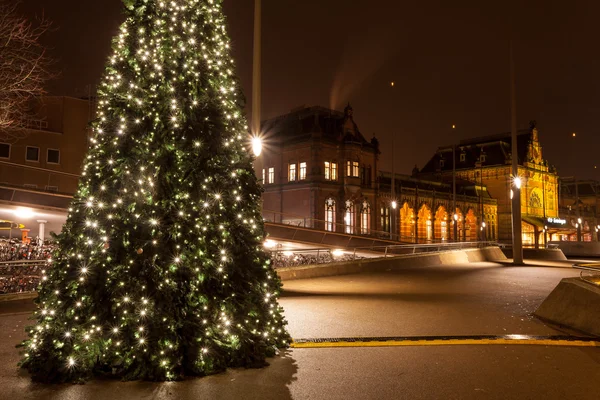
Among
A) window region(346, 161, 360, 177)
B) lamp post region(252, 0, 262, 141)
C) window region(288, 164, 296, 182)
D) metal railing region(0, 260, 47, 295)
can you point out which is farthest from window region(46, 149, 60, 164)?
lamp post region(252, 0, 262, 141)

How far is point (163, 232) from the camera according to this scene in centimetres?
641

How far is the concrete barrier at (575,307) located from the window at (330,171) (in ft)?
122

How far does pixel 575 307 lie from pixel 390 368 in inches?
204

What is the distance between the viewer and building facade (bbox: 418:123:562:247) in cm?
7925

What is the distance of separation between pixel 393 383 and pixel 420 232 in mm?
56602

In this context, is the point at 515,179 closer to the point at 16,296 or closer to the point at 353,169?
the point at 16,296

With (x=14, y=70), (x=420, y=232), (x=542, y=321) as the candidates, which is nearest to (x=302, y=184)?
(x=420, y=232)

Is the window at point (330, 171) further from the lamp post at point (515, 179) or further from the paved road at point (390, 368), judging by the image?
the paved road at point (390, 368)

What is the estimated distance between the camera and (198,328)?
6262mm

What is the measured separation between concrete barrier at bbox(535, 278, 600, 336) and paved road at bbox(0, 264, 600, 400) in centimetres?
41

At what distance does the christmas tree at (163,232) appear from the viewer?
6.07 m

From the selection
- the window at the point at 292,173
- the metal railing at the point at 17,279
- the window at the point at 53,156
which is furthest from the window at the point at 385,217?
the metal railing at the point at 17,279

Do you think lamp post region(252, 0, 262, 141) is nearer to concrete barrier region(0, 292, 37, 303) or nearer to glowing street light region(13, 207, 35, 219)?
concrete barrier region(0, 292, 37, 303)

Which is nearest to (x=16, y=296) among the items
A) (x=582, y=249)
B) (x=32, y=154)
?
(x=32, y=154)
